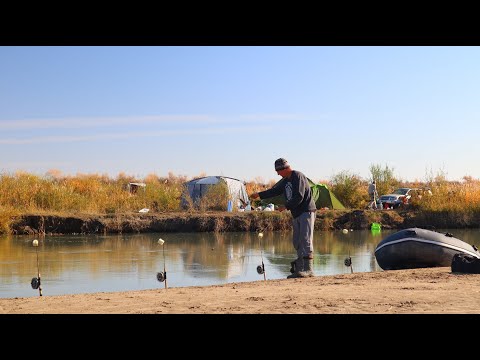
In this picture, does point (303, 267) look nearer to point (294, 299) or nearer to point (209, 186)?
point (294, 299)

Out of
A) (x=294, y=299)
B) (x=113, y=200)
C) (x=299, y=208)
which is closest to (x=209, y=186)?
(x=113, y=200)

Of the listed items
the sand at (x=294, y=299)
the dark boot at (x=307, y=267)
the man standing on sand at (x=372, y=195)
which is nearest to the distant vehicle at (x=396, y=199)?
the man standing on sand at (x=372, y=195)

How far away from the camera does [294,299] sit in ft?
20.4

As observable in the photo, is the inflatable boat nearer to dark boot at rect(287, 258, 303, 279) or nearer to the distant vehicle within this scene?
dark boot at rect(287, 258, 303, 279)

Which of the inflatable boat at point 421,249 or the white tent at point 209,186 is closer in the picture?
the inflatable boat at point 421,249

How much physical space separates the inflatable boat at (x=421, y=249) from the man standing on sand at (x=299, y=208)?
74.2 inches

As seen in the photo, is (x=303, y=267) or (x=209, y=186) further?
(x=209, y=186)

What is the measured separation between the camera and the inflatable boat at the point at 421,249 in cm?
981

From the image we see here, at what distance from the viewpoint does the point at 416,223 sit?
73.4 feet

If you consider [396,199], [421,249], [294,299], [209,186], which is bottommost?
[294,299]

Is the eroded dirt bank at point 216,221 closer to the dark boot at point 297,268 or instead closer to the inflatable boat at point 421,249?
the inflatable boat at point 421,249

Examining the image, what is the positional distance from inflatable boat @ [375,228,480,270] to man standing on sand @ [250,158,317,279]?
1885 mm

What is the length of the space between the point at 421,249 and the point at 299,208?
7.72 feet

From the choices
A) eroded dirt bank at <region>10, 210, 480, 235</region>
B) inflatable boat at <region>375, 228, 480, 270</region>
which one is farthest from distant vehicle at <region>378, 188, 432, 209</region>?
inflatable boat at <region>375, 228, 480, 270</region>
